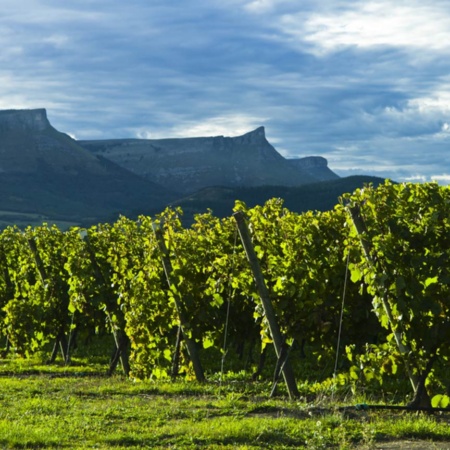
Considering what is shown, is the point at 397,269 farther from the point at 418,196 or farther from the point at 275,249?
the point at 275,249

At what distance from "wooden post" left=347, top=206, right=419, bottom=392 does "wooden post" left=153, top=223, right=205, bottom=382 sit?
4.71m

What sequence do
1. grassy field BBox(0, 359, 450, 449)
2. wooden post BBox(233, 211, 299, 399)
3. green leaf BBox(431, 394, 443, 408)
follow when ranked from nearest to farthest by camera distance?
grassy field BBox(0, 359, 450, 449) → green leaf BBox(431, 394, 443, 408) → wooden post BBox(233, 211, 299, 399)

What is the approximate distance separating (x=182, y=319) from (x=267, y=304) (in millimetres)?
2854

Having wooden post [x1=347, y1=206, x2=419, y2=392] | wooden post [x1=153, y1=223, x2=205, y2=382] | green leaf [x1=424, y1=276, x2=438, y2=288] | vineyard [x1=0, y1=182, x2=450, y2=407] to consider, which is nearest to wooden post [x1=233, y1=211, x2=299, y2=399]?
vineyard [x1=0, y1=182, x2=450, y2=407]

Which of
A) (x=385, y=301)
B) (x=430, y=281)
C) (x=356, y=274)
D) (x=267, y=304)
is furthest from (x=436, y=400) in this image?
(x=267, y=304)

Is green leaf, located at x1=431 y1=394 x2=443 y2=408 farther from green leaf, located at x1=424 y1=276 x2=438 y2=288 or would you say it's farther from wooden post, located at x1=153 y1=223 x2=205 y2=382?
wooden post, located at x1=153 y1=223 x2=205 y2=382

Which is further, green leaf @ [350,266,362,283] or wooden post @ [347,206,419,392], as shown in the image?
green leaf @ [350,266,362,283]

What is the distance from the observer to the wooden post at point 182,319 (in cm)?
1420

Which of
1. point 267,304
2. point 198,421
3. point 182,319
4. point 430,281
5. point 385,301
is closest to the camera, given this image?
point 198,421

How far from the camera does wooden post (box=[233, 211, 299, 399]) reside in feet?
39.1

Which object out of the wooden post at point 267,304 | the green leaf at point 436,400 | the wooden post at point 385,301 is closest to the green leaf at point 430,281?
the wooden post at point 385,301

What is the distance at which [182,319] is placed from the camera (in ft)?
47.7

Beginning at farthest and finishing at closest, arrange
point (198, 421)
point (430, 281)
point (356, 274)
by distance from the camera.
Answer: point (356, 274), point (430, 281), point (198, 421)

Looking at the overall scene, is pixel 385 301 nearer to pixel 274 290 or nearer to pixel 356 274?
pixel 356 274
